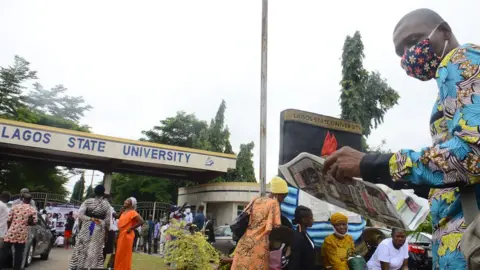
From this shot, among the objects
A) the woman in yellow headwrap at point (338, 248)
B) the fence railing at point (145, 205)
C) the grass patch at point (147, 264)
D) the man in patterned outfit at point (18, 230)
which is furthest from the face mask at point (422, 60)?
the fence railing at point (145, 205)

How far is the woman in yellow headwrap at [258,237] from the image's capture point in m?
4.17

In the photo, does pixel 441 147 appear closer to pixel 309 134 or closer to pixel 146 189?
pixel 309 134

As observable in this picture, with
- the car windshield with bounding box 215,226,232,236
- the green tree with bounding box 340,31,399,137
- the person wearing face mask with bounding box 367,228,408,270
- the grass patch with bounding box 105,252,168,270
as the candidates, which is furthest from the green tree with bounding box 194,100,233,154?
the person wearing face mask with bounding box 367,228,408,270

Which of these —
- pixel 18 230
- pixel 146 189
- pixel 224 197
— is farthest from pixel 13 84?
pixel 18 230

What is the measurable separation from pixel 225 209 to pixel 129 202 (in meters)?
14.8

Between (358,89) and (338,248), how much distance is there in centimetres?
1645

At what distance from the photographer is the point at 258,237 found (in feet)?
13.9

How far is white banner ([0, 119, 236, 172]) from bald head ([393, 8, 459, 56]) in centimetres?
1762

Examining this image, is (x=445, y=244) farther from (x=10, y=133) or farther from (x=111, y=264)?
(x=10, y=133)

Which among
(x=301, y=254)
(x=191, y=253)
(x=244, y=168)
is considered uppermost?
(x=244, y=168)

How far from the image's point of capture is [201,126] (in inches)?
1693

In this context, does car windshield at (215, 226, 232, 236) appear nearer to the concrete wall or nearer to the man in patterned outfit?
the concrete wall

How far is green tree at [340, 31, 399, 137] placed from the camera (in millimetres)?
19516

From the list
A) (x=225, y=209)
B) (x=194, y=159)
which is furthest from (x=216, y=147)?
(x=194, y=159)
